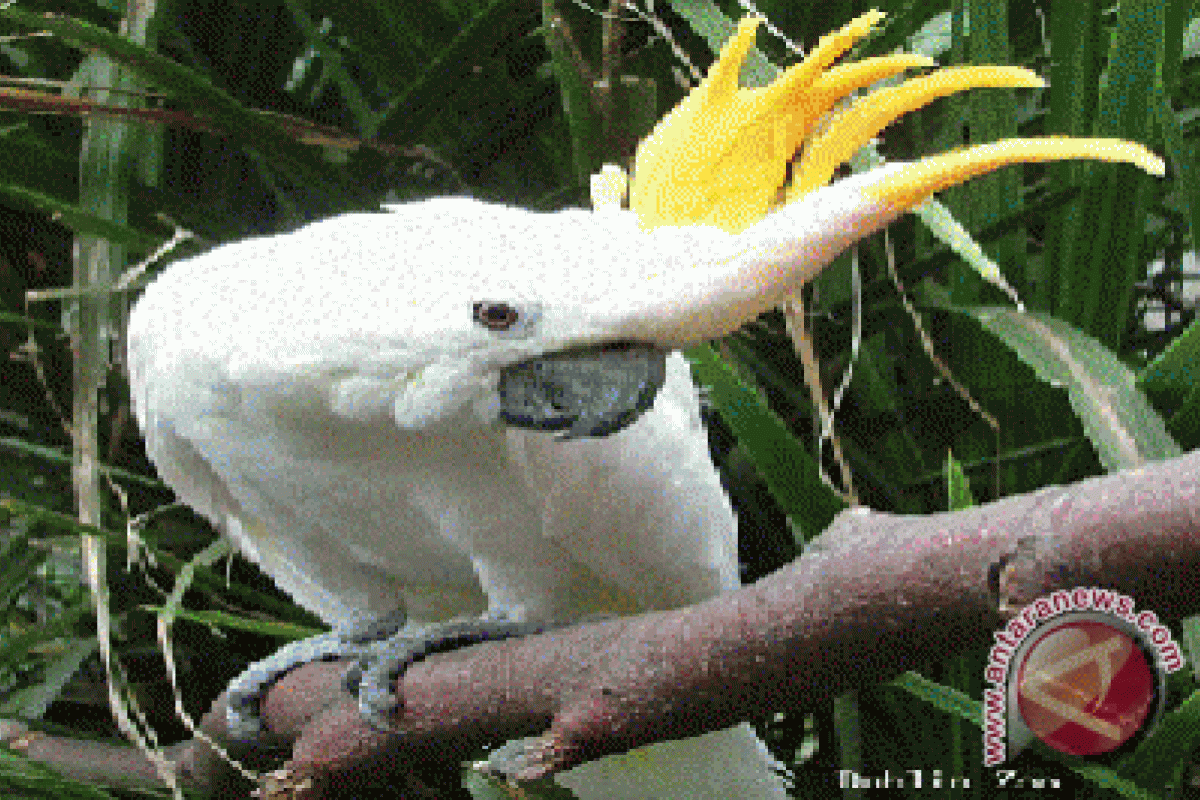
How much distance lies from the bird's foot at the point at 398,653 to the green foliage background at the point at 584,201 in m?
0.22

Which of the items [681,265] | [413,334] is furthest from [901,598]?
[413,334]

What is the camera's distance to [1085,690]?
0.81m

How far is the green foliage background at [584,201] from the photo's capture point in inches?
47.3

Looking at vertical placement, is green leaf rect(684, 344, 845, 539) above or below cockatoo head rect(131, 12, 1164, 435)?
below

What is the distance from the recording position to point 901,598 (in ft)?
2.26

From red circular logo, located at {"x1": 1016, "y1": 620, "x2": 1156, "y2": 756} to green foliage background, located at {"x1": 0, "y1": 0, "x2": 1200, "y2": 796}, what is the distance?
0.66ft

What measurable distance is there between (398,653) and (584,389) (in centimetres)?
33

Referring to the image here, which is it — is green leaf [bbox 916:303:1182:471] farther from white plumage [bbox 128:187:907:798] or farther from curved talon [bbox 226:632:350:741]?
curved talon [bbox 226:632:350:741]

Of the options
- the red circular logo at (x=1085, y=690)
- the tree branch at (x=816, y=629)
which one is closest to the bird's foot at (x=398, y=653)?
the tree branch at (x=816, y=629)

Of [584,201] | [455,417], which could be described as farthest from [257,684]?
[584,201]

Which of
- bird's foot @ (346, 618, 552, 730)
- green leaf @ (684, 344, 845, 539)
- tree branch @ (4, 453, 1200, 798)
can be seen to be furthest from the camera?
green leaf @ (684, 344, 845, 539)

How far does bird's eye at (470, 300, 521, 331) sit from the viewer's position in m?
0.84

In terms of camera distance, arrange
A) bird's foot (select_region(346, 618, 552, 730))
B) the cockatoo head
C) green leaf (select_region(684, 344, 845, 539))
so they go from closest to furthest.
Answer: the cockatoo head
bird's foot (select_region(346, 618, 552, 730))
green leaf (select_region(684, 344, 845, 539))

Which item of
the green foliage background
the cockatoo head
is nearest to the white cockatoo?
the cockatoo head
